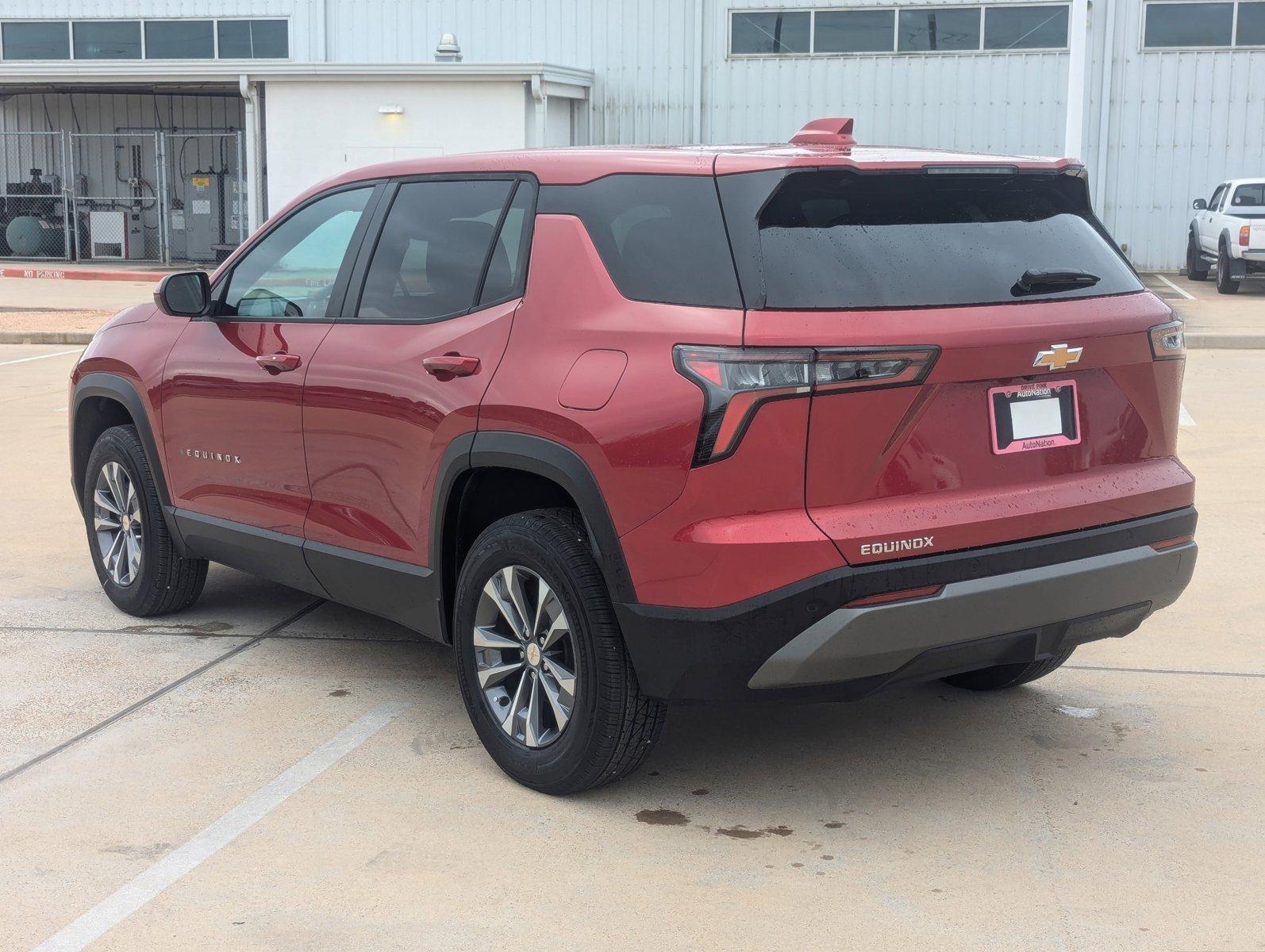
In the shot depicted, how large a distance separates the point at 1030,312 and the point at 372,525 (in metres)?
2.10

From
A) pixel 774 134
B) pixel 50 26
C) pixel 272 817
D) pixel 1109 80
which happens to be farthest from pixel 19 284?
pixel 272 817

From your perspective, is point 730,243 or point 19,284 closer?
point 730,243

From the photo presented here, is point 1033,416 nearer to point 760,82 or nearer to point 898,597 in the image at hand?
point 898,597

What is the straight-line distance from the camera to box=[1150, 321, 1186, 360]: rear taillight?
13.4 ft

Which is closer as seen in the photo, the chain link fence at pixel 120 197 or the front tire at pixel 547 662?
the front tire at pixel 547 662

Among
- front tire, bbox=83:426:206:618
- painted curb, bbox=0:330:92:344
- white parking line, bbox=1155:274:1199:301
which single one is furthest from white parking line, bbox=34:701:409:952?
white parking line, bbox=1155:274:1199:301

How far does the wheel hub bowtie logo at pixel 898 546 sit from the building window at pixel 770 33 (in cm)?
2449

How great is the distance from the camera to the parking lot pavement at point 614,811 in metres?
3.43

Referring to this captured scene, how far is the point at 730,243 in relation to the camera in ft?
12.1

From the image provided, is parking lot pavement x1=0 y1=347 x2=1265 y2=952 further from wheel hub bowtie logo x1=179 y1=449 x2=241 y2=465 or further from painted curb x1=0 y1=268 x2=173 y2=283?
painted curb x1=0 y1=268 x2=173 y2=283

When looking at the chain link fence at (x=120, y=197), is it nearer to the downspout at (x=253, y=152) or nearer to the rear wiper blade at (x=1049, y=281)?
the downspout at (x=253, y=152)

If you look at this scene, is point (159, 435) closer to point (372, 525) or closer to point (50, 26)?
point (372, 525)

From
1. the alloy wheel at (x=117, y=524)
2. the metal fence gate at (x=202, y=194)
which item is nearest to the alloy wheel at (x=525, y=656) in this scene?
the alloy wheel at (x=117, y=524)

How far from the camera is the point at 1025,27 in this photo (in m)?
25.8
